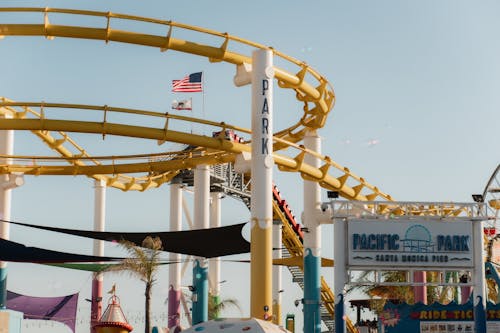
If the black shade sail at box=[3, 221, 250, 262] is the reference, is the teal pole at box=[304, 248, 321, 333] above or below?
below

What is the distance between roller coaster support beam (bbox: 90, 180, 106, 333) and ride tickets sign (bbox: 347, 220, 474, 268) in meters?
23.2

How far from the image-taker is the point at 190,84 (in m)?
46.1

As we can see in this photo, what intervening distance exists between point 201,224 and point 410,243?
1654cm

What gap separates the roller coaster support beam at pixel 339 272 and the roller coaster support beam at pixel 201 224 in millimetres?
15279

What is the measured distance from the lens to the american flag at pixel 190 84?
4594cm

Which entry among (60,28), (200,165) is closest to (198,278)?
(200,165)

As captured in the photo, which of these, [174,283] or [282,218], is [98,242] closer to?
[174,283]

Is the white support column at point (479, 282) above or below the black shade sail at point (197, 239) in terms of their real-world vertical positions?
below

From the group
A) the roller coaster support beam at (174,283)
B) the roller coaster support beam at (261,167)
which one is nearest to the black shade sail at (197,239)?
the roller coaster support beam at (261,167)

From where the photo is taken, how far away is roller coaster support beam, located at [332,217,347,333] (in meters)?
A: 31.6

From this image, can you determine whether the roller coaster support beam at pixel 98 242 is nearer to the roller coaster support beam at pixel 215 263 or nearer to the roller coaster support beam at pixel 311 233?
the roller coaster support beam at pixel 215 263

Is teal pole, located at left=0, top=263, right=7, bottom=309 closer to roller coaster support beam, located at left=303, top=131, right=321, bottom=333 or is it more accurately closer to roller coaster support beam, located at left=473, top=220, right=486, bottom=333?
roller coaster support beam, located at left=303, top=131, right=321, bottom=333

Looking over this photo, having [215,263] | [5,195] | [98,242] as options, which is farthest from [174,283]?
[5,195]

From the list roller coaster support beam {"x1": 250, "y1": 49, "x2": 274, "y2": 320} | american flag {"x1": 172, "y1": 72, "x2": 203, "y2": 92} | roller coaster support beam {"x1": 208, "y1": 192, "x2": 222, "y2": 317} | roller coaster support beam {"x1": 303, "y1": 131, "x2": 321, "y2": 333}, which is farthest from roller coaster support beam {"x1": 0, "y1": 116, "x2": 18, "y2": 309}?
Result: roller coaster support beam {"x1": 208, "y1": 192, "x2": 222, "y2": 317}
